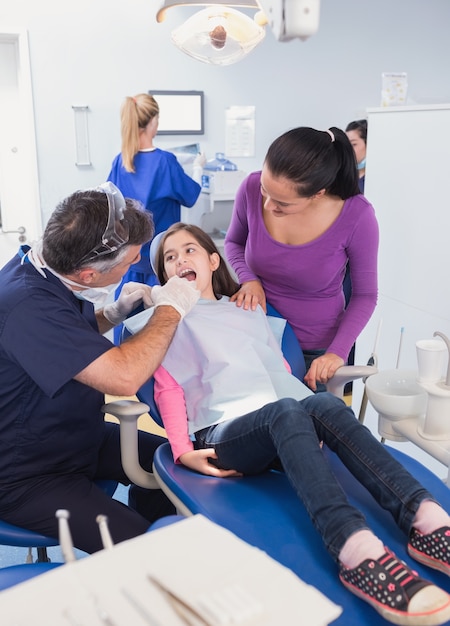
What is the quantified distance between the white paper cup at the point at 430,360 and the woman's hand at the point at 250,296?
0.48 m

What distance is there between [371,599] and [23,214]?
3241mm

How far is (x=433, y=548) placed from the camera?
1.10 meters

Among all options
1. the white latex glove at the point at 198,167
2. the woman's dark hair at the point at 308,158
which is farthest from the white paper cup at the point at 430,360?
the white latex glove at the point at 198,167

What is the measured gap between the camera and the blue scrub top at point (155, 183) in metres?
3.22

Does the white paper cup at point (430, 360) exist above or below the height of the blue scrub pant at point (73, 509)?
above

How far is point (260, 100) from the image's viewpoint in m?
4.11

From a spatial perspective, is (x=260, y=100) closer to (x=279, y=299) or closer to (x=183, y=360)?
(x=279, y=299)

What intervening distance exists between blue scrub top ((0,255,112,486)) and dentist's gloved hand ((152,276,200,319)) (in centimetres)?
17

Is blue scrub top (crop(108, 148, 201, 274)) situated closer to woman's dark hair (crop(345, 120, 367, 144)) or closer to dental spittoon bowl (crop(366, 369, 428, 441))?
woman's dark hair (crop(345, 120, 367, 144))

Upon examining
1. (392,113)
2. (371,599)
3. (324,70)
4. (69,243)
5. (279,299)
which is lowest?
(371,599)

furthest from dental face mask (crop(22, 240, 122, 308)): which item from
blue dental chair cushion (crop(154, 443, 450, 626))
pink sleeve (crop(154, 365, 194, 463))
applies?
blue dental chair cushion (crop(154, 443, 450, 626))

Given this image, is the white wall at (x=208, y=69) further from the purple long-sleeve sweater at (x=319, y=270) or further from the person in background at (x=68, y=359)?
the person in background at (x=68, y=359)

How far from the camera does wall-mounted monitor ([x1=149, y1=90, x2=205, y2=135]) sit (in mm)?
3881

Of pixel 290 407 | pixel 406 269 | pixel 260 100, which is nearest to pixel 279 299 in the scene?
pixel 290 407
